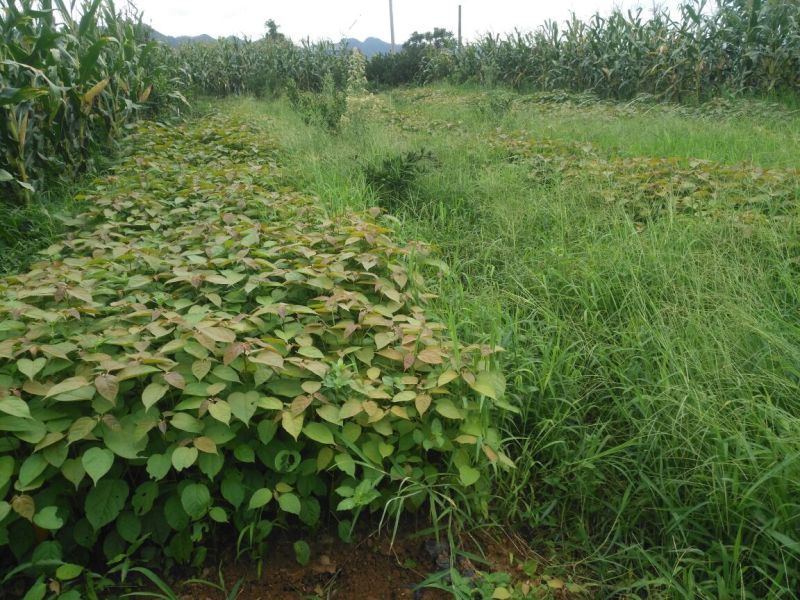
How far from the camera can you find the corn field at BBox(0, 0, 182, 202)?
402 centimetres

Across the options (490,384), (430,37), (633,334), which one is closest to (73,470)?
(490,384)

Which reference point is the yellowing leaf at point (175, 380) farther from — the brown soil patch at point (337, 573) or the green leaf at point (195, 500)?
the brown soil patch at point (337, 573)

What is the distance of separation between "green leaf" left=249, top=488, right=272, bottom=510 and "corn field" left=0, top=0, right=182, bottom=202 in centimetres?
334

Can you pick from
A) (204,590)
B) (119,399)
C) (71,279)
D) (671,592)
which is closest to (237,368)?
(119,399)

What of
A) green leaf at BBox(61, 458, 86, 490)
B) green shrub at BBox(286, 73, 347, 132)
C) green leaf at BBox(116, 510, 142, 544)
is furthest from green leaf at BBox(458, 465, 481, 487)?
green shrub at BBox(286, 73, 347, 132)

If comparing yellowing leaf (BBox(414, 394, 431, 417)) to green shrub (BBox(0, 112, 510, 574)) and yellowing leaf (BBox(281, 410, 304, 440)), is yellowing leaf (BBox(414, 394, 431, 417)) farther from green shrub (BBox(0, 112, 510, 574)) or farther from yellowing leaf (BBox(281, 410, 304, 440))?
yellowing leaf (BBox(281, 410, 304, 440))

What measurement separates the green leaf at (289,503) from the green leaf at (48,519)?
534 mm

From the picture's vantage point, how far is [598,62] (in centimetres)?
1045

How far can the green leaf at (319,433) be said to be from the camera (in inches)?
60.2

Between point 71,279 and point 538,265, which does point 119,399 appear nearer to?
point 71,279

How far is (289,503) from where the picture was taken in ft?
4.99

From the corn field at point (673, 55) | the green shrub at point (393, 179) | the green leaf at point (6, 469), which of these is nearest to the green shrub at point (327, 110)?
the green shrub at point (393, 179)

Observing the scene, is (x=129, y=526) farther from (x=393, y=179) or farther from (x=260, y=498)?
(x=393, y=179)

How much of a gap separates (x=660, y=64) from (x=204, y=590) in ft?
33.6
